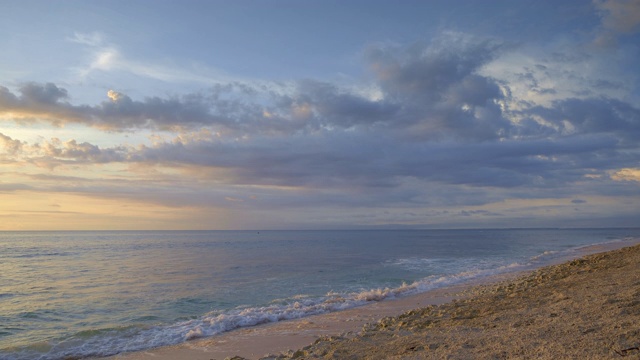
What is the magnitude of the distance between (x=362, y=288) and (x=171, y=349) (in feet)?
41.5

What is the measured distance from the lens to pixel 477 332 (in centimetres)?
850

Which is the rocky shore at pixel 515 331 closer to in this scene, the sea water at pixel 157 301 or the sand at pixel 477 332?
the sand at pixel 477 332

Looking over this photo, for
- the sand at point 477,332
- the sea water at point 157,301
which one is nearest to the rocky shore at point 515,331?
the sand at point 477,332

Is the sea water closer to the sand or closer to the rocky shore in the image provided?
the sand

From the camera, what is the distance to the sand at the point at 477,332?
663 centimetres

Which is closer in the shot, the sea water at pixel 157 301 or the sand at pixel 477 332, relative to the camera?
the sand at pixel 477 332

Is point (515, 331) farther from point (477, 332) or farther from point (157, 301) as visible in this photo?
point (157, 301)

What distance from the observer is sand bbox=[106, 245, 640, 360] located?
6632mm

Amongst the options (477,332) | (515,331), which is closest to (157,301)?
(477,332)

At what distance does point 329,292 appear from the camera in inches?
810

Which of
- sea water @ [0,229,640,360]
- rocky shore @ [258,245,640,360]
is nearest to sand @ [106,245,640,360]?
rocky shore @ [258,245,640,360]

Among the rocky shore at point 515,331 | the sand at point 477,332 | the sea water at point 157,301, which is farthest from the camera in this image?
the sea water at point 157,301

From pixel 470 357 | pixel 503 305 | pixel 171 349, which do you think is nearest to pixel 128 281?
pixel 171 349

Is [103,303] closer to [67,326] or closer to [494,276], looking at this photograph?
[67,326]
